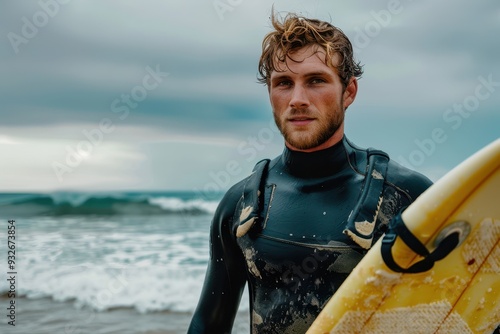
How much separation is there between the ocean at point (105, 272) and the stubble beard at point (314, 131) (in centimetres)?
483

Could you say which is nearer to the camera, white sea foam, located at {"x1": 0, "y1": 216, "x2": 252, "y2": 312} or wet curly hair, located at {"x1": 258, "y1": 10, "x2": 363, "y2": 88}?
wet curly hair, located at {"x1": 258, "y1": 10, "x2": 363, "y2": 88}

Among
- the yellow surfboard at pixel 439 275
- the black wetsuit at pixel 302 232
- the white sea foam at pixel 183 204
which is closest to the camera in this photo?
the yellow surfboard at pixel 439 275

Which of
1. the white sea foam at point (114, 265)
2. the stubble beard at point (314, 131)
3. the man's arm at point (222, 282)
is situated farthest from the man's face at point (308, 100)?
the white sea foam at point (114, 265)

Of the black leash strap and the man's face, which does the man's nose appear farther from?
the black leash strap

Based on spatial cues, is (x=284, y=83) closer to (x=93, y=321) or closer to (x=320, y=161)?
(x=320, y=161)

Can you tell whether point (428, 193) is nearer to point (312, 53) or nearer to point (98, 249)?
point (312, 53)

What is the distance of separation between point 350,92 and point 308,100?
34cm

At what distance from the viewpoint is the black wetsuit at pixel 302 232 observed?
2.54m

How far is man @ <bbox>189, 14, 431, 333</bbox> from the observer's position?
2539 mm

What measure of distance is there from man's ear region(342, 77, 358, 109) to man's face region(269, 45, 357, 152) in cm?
5

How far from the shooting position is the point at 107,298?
920cm

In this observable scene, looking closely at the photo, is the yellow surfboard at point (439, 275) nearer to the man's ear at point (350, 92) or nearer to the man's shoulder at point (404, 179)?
the man's shoulder at point (404, 179)

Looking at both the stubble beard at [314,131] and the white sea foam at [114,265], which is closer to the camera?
the stubble beard at [314,131]

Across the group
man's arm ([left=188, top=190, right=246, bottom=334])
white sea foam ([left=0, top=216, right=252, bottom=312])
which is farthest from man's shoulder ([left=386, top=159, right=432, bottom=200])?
white sea foam ([left=0, top=216, right=252, bottom=312])
